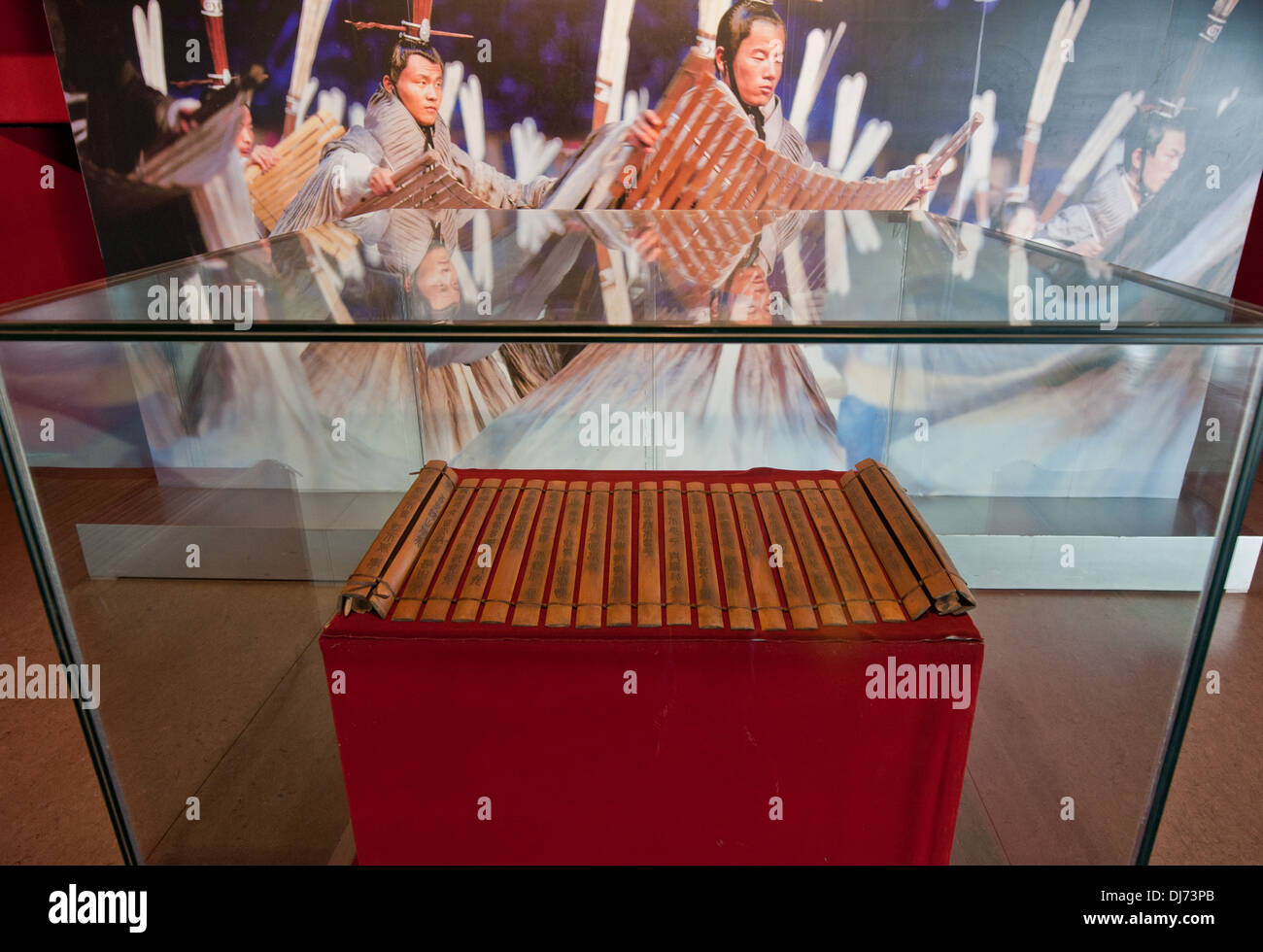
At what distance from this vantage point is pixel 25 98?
8.61ft

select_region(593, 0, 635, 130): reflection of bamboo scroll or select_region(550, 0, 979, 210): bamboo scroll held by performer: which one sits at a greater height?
select_region(593, 0, 635, 130): reflection of bamboo scroll

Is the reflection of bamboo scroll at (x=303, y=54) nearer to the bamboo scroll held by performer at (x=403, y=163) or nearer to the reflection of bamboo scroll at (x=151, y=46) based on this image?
the bamboo scroll held by performer at (x=403, y=163)

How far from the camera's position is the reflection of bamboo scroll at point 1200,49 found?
2.21 meters

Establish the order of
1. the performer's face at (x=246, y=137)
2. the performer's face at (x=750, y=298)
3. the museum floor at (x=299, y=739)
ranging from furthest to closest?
the performer's face at (x=246, y=137) → the museum floor at (x=299, y=739) → the performer's face at (x=750, y=298)

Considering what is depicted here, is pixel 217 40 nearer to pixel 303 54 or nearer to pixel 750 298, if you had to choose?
pixel 303 54

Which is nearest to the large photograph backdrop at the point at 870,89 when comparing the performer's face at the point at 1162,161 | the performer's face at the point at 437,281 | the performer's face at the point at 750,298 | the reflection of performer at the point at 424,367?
the performer's face at the point at 1162,161

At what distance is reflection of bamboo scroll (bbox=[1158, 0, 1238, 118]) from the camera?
2211 millimetres

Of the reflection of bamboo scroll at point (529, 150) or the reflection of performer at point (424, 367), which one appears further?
the reflection of bamboo scroll at point (529, 150)

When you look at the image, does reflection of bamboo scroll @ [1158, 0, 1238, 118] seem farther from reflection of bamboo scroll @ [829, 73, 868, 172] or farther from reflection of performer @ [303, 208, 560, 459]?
reflection of performer @ [303, 208, 560, 459]

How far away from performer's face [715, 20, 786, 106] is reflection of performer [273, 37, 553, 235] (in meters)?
0.64

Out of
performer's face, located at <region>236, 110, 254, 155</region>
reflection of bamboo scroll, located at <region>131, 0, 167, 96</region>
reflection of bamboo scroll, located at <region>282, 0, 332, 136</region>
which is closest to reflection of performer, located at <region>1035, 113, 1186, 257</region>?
reflection of bamboo scroll, located at <region>282, 0, 332, 136</region>

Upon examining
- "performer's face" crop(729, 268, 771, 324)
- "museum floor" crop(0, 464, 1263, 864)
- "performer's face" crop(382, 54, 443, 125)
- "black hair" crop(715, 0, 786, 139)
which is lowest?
"museum floor" crop(0, 464, 1263, 864)

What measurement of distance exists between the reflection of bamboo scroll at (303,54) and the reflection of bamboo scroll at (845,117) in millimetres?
1494
